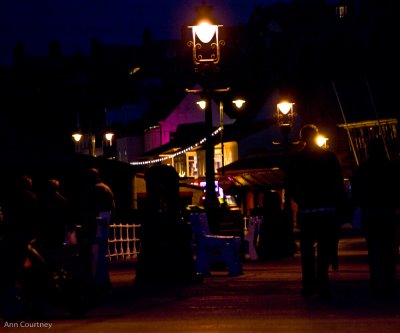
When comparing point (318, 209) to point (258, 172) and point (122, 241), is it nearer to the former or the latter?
point (122, 241)

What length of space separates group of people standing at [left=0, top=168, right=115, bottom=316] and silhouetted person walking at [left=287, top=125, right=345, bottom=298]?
2483 mm

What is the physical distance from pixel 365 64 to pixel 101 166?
30893 mm

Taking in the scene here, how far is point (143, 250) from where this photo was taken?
16.3m

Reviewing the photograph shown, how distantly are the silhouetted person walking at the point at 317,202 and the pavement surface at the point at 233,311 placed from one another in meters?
0.32

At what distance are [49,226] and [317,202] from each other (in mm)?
4282

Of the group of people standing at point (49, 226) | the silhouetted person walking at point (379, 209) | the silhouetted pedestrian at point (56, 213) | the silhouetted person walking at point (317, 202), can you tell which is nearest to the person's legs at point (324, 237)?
the silhouetted person walking at point (317, 202)

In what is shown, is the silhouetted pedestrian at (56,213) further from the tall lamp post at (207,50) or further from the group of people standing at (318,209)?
the group of people standing at (318,209)

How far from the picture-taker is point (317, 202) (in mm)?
12656

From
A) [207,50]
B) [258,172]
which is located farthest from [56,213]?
[258,172]

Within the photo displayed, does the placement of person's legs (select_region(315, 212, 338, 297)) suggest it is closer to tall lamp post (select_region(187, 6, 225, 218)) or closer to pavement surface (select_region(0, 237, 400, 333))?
pavement surface (select_region(0, 237, 400, 333))

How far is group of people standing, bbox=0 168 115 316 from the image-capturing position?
10.5 metres

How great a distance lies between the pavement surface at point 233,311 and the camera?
33.2ft

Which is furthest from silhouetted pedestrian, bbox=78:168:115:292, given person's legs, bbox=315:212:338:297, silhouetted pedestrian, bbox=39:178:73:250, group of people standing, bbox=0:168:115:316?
person's legs, bbox=315:212:338:297

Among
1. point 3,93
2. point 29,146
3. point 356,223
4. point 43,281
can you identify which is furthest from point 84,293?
point 3,93
